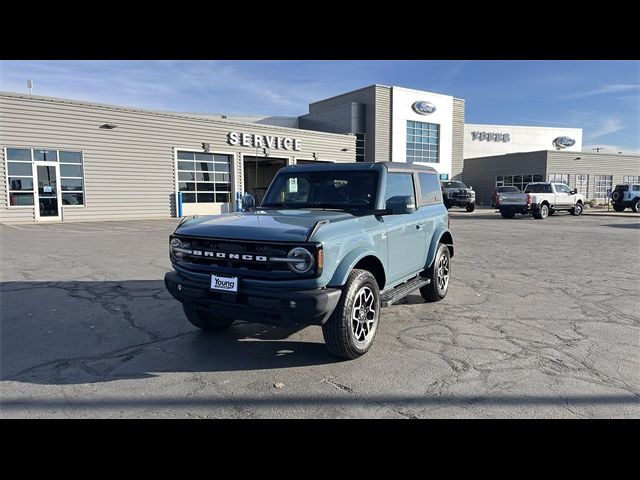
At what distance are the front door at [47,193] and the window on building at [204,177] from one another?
19.6ft

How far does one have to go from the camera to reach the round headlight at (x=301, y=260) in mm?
3699

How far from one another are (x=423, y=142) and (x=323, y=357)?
39.2m

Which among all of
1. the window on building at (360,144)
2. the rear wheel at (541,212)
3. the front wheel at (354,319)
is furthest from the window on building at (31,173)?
the window on building at (360,144)

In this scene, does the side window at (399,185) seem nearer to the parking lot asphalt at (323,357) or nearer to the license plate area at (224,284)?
the parking lot asphalt at (323,357)

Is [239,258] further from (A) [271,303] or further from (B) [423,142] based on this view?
(B) [423,142]

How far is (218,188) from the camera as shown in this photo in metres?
25.5

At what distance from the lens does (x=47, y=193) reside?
19.2 meters

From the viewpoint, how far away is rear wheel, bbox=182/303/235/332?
188 inches

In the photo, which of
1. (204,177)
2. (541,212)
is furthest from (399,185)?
(541,212)

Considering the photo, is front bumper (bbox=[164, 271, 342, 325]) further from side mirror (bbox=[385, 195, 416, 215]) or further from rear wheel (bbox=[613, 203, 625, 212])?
rear wheel (bbox=[613, 203, 625, 212])
